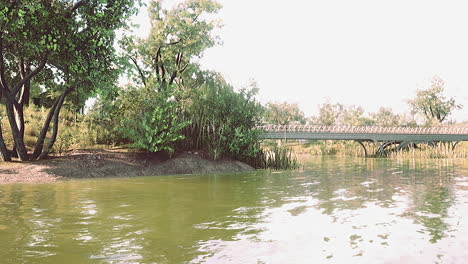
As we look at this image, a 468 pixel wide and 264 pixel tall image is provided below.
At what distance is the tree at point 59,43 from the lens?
19.5 metres

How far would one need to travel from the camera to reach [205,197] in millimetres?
13695

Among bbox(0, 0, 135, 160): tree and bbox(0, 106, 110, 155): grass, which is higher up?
bbox(0, 0, 135, 160): tree

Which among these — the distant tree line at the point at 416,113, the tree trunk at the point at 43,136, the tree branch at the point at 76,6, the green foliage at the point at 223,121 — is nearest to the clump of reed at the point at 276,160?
the green foliage at the point at 223,121

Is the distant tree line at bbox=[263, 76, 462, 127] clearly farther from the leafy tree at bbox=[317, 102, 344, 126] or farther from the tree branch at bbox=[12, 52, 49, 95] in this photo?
the tree branch at bbox=[12, 52, 49, 95]

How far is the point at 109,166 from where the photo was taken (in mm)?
21844

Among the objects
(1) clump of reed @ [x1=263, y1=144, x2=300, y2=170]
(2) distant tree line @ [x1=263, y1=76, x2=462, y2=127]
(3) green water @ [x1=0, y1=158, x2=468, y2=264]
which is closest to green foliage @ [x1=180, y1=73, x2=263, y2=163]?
(1) clump of reed @ [x1=263, y1=144, x2=300, y2=170]

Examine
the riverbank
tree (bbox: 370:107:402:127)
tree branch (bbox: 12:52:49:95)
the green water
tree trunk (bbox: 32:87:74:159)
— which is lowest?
the green water

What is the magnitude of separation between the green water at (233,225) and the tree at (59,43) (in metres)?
7.48

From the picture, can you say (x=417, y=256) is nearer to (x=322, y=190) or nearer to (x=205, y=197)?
(x=205, y=197)

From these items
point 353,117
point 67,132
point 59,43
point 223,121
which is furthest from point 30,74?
point 353,117

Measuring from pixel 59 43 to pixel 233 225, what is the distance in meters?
15.4

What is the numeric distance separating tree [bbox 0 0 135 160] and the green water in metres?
7.48

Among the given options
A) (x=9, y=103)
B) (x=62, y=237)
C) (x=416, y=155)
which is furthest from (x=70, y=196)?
(x=416, y=155)

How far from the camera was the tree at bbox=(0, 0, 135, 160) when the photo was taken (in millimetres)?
19497
